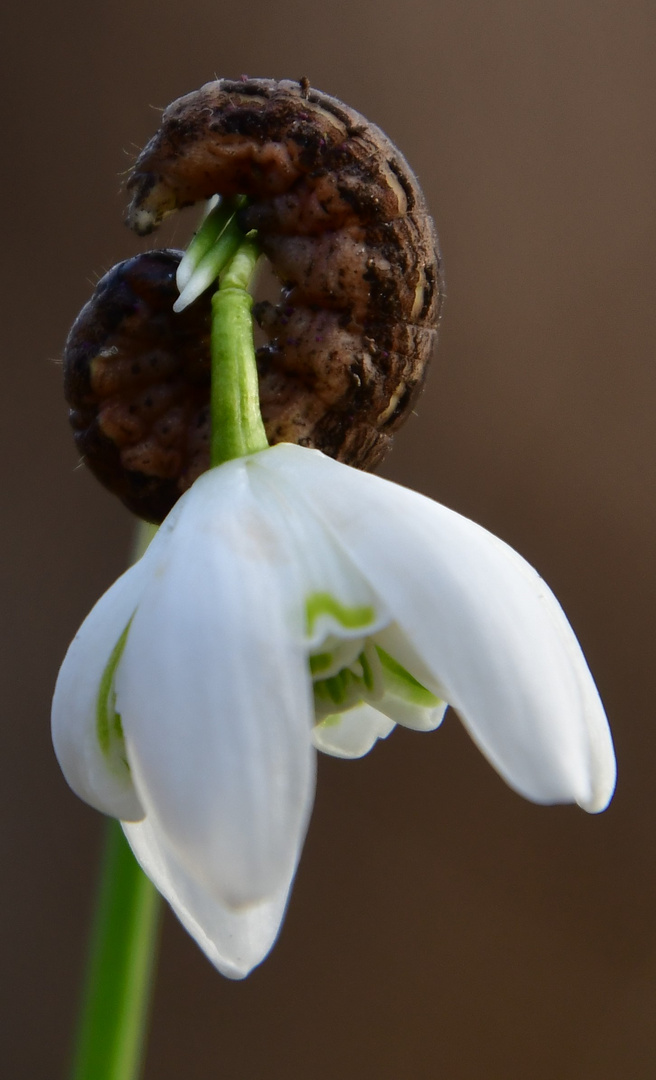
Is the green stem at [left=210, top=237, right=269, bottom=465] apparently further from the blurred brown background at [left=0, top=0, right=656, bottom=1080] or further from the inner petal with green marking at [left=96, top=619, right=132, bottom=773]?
the blurred brown background at [left=0, top=0, right=656, bottom=1080]

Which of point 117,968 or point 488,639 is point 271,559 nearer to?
point 488,639

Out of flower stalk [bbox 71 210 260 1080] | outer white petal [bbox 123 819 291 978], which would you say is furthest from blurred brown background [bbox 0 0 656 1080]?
outer white petal [bbox 123 819 291 978]

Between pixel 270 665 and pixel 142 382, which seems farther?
pixel 142 382

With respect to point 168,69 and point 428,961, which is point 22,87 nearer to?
point 168,69

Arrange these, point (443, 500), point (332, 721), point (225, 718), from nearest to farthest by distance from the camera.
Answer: point (225, 718)
point (332, 721)
point (443, 500)

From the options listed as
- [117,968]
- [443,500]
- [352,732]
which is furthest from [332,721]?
[443,500]

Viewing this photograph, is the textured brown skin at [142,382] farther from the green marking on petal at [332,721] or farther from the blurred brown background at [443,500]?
the blurred brown background at [443,500]
